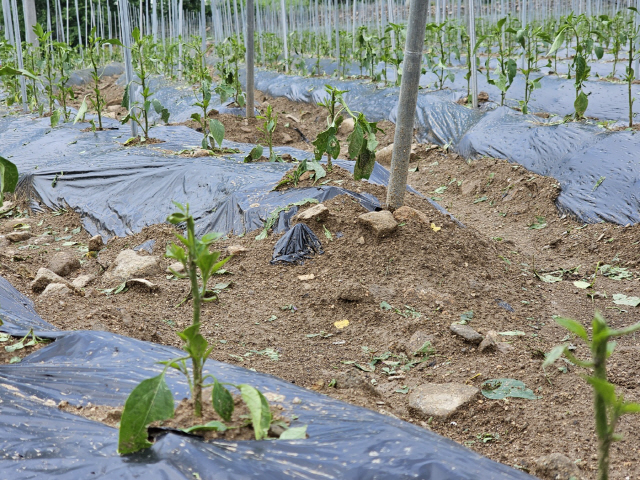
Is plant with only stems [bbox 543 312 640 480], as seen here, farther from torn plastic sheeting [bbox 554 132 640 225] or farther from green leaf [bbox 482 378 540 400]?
torn plastic sheeting [bbox 554 132 640 225]

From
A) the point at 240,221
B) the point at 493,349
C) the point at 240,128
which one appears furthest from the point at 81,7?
the point at 493,349

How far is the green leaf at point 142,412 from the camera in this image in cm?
135

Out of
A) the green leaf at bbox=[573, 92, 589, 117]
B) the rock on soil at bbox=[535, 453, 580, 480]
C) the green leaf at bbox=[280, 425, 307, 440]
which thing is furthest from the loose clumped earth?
the green leaf at bbox=[573, 92, 589, 117]

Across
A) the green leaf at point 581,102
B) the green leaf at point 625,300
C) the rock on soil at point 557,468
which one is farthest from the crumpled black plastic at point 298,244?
the green leaf at point 581,102

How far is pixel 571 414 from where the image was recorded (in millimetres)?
2281

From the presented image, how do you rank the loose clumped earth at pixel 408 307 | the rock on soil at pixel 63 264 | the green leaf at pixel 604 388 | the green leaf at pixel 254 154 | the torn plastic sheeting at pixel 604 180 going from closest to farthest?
the green leaf at pixel 604 388 < the loose clumped earth at pixel 408 307 < the rock on soil at pixel 63 264 < the torn plastic sheeting at pixel 604 180 < the green leaf at pixel 254 154

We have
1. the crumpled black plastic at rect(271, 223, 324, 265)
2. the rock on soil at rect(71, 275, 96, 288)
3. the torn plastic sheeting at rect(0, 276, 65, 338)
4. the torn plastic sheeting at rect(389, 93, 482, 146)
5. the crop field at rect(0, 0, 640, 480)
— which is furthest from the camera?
the torn plastic sheeting at rect(389, 93, 482, 146)

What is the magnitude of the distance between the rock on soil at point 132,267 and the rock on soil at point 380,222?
4.62 ft

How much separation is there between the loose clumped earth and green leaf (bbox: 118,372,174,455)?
0.85 meters

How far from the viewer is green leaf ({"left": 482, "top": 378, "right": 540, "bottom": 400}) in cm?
244

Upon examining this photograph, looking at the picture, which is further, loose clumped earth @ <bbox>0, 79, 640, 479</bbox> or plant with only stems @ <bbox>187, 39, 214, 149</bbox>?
plant with only stems @ <bbox>187, 39, 214, 149</bbox>

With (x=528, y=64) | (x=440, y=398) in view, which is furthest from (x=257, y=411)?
(x=528, y=64)

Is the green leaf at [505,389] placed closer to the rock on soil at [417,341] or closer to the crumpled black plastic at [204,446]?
the rock on soil at [417,341]

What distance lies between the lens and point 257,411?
4.68ft
